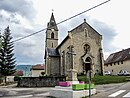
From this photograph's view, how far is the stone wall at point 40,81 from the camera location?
29.1m

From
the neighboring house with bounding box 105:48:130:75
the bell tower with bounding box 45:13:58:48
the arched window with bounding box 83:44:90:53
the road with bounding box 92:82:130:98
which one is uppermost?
the bell tower with bounding box 45:13:58:48

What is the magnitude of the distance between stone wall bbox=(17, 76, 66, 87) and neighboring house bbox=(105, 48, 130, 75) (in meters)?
25.7

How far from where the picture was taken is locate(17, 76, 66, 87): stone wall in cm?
2908

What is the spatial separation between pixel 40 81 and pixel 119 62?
97.3 ft

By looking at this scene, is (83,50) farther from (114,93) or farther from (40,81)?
(114,93)

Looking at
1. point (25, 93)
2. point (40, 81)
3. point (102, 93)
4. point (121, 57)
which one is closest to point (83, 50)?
point (40, 81)

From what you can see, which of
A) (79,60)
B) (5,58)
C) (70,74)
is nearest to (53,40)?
(5,58)

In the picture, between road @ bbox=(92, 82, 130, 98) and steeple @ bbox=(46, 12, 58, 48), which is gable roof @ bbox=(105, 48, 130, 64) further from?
road @ bbox=(92, 82, 130, 98)

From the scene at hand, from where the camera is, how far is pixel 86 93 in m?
14.9

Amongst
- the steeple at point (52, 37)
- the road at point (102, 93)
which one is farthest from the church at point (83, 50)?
the road at point (102, 93)

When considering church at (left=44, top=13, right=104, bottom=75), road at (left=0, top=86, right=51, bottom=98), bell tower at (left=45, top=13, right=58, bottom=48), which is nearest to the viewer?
road at (left=0, top=86, right=51, bottom=98)

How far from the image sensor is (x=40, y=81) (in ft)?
99.1

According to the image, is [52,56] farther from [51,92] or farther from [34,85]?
[51,92]

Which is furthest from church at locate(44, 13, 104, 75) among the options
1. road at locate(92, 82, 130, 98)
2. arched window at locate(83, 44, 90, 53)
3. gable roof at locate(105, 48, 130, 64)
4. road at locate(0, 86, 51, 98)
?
road at locate(92, 82, 130, 98)
